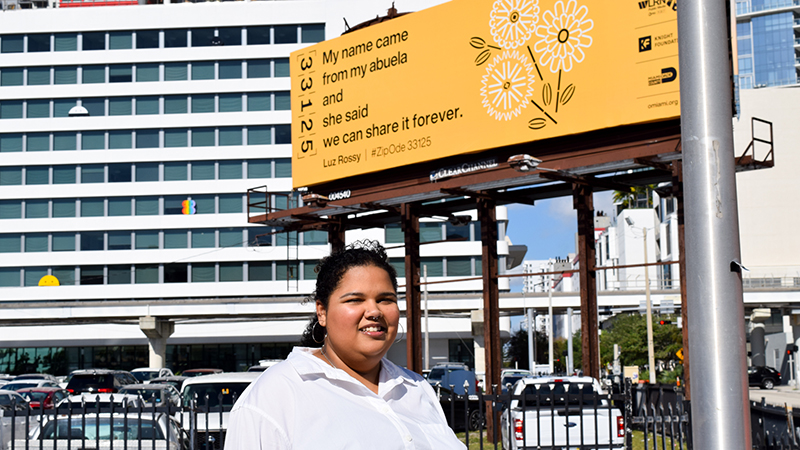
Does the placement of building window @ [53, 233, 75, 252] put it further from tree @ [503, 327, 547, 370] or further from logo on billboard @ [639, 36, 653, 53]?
logo on billboard @ [639, 36, 653, 53]

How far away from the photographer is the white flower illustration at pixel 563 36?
2128 centimetres

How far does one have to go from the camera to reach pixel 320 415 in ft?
9.96

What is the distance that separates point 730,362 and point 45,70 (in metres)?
75.8

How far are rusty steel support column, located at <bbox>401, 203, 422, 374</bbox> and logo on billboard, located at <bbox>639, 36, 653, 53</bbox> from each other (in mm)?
9041

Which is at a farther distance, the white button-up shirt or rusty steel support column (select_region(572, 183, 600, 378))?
rusty steel support column (select_region(572, 183, 600, 378))

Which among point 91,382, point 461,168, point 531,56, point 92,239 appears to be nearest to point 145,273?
point 92,239

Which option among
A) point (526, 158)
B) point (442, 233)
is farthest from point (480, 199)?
point (442, 233)

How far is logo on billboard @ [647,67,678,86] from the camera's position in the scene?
19.4m

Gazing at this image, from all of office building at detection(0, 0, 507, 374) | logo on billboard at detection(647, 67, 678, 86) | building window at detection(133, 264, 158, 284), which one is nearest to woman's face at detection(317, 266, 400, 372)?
logo on billboard at detection(647, 67, 678, 86)

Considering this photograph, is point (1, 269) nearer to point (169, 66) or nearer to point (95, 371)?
point (169, 66)

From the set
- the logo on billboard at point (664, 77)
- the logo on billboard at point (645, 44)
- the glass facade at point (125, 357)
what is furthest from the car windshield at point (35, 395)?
the glass facade at point (125, 357)

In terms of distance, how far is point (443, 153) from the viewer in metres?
23.7

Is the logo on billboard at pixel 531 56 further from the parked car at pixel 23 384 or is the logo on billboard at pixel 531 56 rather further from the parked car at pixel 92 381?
the parked car at pixel 23 384

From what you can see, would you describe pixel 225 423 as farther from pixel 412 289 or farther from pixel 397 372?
pixel 412 289
